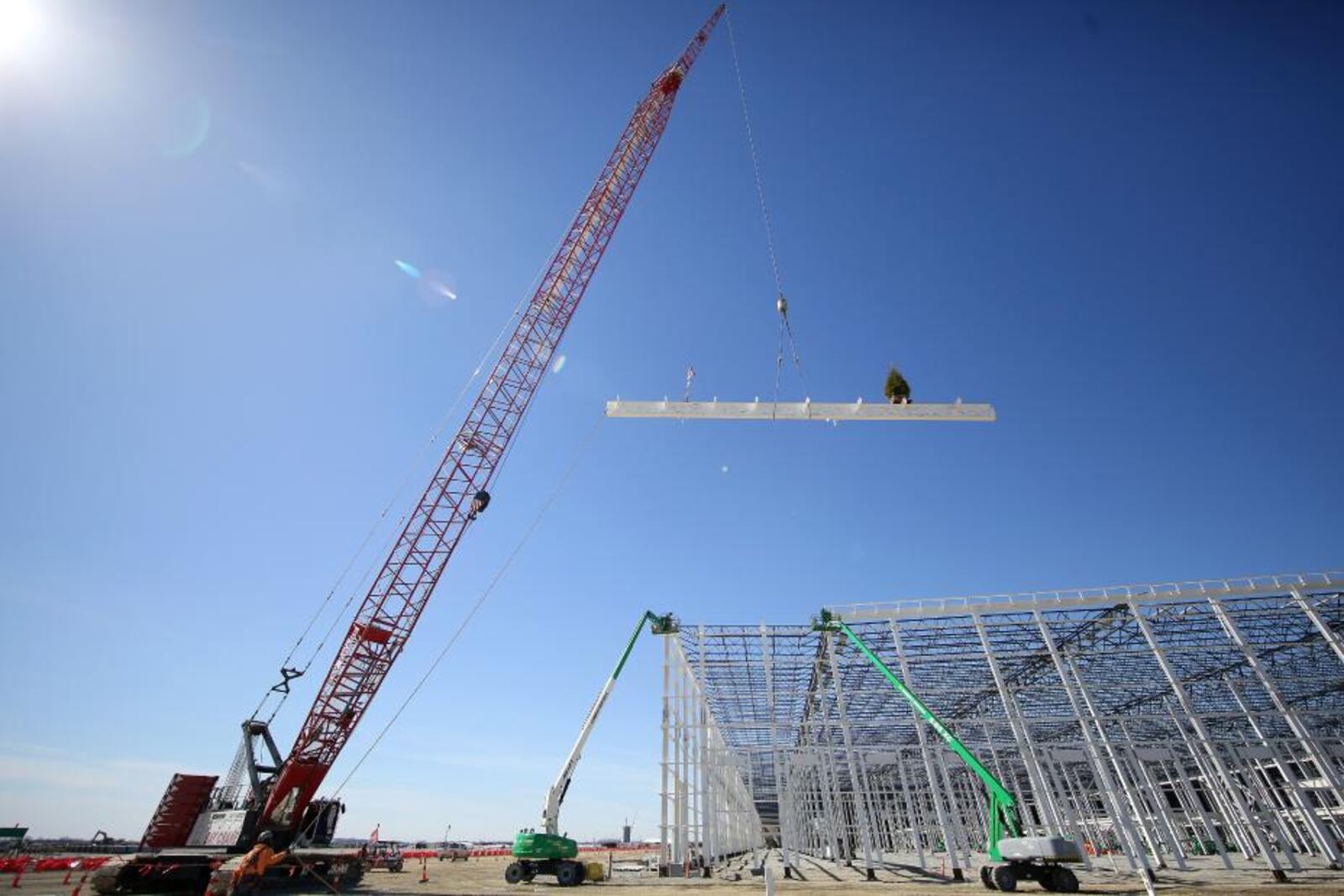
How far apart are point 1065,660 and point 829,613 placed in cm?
1206

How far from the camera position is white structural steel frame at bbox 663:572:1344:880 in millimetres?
23469

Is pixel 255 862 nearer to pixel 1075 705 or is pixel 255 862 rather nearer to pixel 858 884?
pixel 858 884

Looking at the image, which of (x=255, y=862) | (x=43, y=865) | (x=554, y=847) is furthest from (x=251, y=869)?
(x=43, y=865)

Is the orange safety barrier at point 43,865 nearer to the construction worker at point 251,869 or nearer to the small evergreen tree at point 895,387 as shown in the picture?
the construction worker at point 251,869

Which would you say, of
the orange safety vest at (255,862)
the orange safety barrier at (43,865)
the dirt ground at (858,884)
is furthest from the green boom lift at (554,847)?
the orange safety barrier at (43,865)

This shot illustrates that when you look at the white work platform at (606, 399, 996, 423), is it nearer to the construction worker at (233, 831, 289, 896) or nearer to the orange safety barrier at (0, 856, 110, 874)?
the construction worker at (233, 831, 289, 896)

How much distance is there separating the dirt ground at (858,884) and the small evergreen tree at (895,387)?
16.2 metres

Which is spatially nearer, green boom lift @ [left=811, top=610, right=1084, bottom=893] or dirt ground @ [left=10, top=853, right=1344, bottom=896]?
green boom lift @ [left=811, top=610, right=1084, bottom=893]

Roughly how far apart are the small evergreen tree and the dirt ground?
639 inches

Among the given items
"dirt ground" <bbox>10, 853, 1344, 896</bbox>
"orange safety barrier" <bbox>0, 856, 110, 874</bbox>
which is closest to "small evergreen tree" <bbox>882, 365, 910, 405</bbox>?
"dirt ground" <bbox>10, 853, 1344, 896</bbox>

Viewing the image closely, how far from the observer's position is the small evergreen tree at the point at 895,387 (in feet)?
77.0

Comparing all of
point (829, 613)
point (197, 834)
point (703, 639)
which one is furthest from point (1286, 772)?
point (197, 834)

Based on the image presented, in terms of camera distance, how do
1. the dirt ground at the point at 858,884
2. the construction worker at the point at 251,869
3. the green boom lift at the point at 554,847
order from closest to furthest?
the dirt ground at the point at 858,884
the construction worker at the point at 251,869
the green boom lift at the point at 554,847

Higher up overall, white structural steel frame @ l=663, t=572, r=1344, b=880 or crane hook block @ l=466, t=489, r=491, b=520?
crane hook block @ l=466, t=489, r=491, b=520
